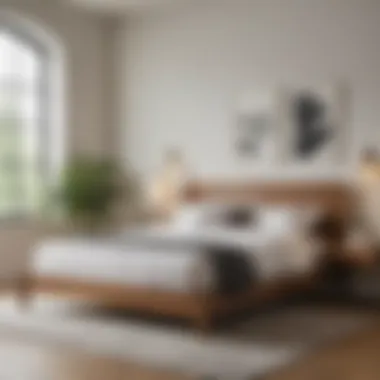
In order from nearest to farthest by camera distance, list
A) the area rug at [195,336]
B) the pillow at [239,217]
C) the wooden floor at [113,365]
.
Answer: the wooden floor at [113,365], the area rug at [195,336], the pillow at [239,217]

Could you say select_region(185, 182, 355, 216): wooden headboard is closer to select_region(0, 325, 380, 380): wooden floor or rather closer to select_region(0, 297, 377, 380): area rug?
select_region(0, 297, 377, 380): area rug

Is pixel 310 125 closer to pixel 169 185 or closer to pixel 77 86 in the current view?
pixel 169 185

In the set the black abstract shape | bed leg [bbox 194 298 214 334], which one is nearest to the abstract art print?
the black abstract shape

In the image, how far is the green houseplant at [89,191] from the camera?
26.5 ft

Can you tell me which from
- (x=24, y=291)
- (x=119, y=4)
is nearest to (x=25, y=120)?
(x=119, y=4)

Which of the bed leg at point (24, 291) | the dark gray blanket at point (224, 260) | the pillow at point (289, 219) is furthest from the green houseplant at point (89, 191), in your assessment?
the dark gray blanket at point (224, 260)

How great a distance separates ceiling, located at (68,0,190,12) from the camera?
7891 millimetres

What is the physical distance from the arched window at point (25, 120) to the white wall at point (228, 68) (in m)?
0.87

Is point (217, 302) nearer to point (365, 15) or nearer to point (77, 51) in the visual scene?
point (365, 15)

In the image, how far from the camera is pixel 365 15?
23.2 ft

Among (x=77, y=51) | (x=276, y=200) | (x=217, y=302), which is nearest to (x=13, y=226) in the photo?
(x=77, y=51)

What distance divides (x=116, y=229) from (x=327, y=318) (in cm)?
311

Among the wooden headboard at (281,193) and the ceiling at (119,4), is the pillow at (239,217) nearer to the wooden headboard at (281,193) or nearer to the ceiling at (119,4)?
the wooden headboard at (281,193)

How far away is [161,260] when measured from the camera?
18.4 feet
